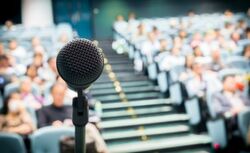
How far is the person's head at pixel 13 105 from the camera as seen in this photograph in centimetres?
348

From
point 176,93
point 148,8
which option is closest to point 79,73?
point 176,93

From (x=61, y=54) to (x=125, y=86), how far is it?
4.91 meters

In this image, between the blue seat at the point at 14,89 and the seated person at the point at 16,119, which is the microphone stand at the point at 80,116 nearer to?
the seated person at the point at 16,119

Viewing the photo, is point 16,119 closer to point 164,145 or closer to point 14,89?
point 14,89

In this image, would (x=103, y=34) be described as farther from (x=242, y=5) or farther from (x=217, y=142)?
(x=217, y=142)

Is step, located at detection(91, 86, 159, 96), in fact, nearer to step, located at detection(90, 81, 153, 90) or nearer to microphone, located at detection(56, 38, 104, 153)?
step, located at detection(90, 81, 153, 90)

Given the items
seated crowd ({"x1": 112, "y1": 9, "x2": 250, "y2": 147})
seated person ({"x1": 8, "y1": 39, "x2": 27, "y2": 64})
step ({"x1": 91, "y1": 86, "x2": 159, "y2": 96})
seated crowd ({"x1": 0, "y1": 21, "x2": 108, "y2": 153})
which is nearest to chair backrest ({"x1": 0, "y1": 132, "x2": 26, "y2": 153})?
seated crowd ({"x1": 0, "y1": 21, "x2": 108, "y2": 153})

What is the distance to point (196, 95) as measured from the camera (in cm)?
432

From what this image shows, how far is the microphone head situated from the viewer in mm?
823

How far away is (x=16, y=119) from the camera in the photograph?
3436mm

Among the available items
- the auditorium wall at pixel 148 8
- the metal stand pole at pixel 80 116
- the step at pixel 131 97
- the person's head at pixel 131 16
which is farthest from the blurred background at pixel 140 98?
the auditorium wall at pixel 148 8

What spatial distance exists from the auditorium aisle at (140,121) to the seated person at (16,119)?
106 cm

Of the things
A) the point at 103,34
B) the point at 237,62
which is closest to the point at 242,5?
the point at 103,34

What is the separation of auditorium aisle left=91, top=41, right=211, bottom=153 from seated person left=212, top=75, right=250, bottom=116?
392 mm
